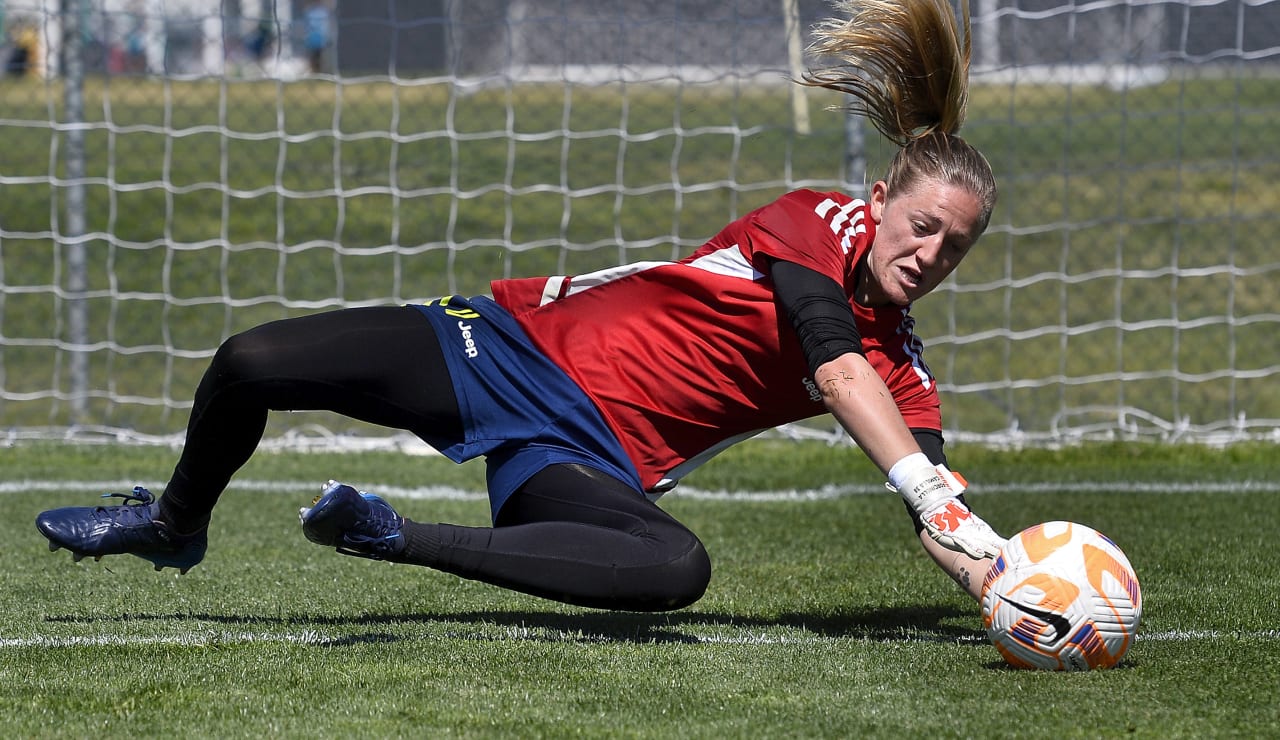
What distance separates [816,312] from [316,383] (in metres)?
1.21

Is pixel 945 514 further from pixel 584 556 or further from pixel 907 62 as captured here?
pixel 907 62

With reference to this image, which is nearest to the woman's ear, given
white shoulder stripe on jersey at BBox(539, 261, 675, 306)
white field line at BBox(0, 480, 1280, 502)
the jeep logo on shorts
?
white shoulder stripe on jersey at BBox(539, 261, 675, 306)

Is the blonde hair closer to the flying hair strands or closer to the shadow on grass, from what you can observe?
the flying hair strands

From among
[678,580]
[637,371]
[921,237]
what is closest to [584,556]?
[678,580]

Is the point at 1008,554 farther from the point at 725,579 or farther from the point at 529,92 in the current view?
the point at 529,92

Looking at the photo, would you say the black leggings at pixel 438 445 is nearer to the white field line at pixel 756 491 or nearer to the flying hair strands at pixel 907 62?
the flying hair strands at pixel 907 62

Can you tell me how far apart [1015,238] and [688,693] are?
379 inches

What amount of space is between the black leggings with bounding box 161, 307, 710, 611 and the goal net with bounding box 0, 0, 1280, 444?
4.39 m

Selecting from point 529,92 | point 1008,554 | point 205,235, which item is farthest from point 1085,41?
point 1008,554

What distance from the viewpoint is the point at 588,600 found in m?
3.56

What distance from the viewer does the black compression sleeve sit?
3410 millimetres

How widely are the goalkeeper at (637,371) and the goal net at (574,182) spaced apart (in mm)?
4251

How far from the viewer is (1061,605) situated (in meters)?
3.38

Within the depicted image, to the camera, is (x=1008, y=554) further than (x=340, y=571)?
No
